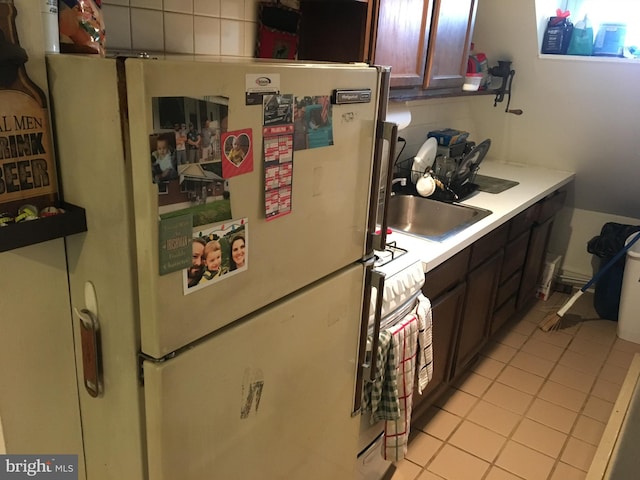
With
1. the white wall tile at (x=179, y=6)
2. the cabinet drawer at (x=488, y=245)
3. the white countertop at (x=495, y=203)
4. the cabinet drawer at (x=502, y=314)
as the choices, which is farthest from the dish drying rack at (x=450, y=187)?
the white wall tile at (x=179, y=6)

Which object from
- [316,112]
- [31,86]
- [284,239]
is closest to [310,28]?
[316,112]

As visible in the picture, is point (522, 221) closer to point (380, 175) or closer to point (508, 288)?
point (508, 288)

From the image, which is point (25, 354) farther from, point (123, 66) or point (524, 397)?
point (524, 397)

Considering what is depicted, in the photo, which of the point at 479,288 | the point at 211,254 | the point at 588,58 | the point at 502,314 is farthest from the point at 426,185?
the point at 211,254

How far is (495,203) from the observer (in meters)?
2.62

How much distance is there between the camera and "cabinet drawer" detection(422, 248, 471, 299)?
196 centimetres

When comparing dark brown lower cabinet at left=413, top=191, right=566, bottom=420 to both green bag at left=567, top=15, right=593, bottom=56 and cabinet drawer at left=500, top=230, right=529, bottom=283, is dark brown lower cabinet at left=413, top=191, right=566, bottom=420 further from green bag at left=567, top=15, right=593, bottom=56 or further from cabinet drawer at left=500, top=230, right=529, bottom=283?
green bag at left=567, top=15, right=593, bottom=56

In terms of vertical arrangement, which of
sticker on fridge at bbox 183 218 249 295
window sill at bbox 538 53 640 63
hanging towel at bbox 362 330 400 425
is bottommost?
hanging towel at bbox 362 330 400 425

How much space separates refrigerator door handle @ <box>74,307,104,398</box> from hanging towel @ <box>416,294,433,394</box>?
1101mm

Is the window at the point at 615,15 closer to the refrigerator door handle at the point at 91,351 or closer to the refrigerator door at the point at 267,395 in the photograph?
the refrigerator door at the point at 267,395

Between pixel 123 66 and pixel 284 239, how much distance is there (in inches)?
18.3

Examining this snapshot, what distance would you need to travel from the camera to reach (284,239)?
1103 millimetres

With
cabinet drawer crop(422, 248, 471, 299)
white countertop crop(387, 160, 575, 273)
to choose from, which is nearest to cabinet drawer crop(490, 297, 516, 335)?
white countertop crop(387, 160, 575, 273)

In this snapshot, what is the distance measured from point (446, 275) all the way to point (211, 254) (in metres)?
1.33
